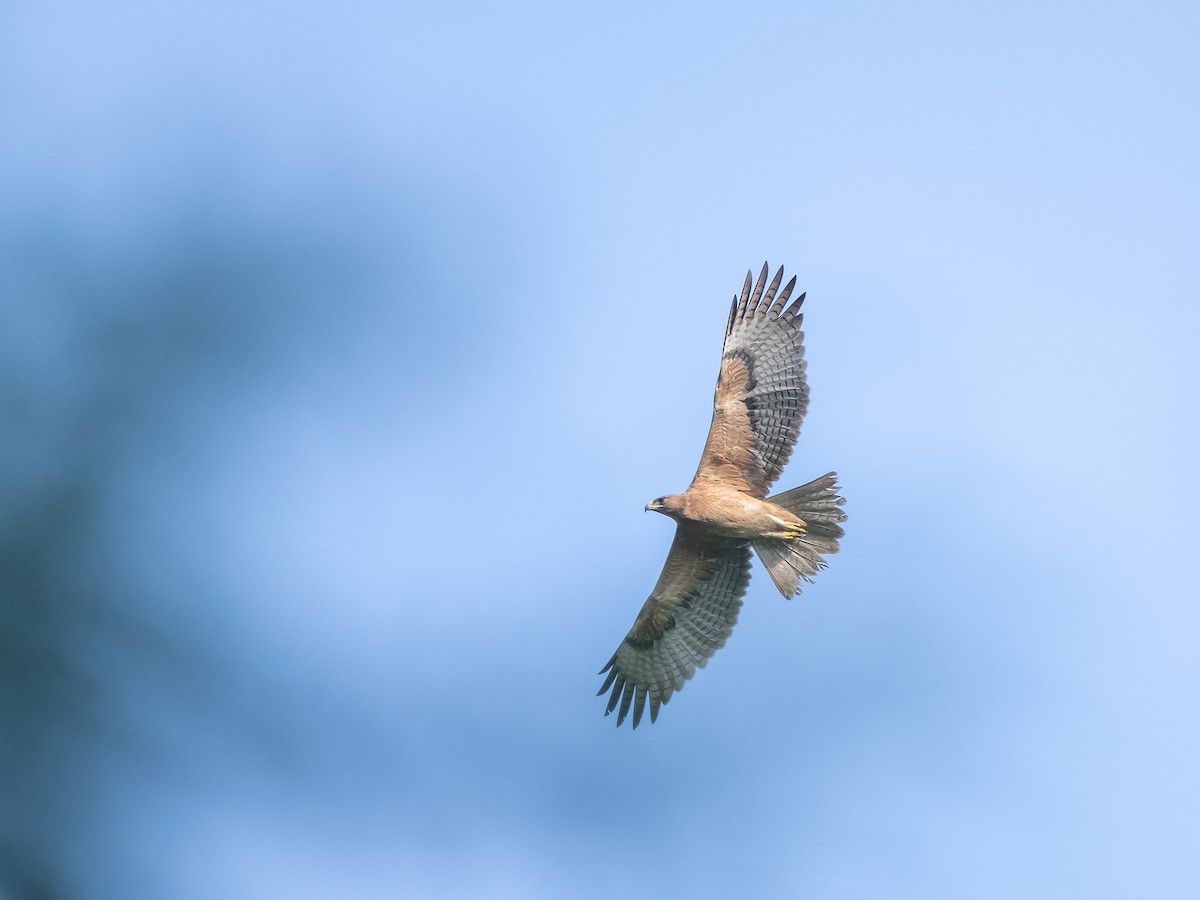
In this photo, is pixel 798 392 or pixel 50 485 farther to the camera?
pixel 798 392

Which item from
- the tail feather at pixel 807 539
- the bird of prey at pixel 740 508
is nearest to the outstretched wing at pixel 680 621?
the bird of prey at pixel 740 508

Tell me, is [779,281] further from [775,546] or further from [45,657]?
[45,657]

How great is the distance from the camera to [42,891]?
8.61 ft

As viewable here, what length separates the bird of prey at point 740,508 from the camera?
816 centimetres

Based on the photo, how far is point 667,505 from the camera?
820 centimetres

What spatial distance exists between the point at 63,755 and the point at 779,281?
662 centimetres

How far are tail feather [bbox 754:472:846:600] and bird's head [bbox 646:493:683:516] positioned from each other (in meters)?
0.57

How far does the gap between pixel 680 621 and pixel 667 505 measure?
4.03 ft

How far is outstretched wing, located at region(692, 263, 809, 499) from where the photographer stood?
841cm

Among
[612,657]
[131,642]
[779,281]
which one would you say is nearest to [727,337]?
[779,281]

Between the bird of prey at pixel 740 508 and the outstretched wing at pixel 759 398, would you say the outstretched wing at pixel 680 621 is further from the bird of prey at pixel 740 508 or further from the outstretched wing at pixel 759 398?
the outstretched wing at pixel 759 398

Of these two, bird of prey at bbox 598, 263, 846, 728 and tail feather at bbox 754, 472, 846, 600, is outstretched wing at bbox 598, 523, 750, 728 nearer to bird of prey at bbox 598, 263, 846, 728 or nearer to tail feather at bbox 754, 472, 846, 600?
bird of prey at bbox 598, 263, 846, 728

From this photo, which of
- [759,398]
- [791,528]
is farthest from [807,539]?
[759,398]

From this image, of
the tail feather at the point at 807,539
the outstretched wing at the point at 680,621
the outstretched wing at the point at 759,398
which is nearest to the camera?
the tail feather at the point at 807,539
